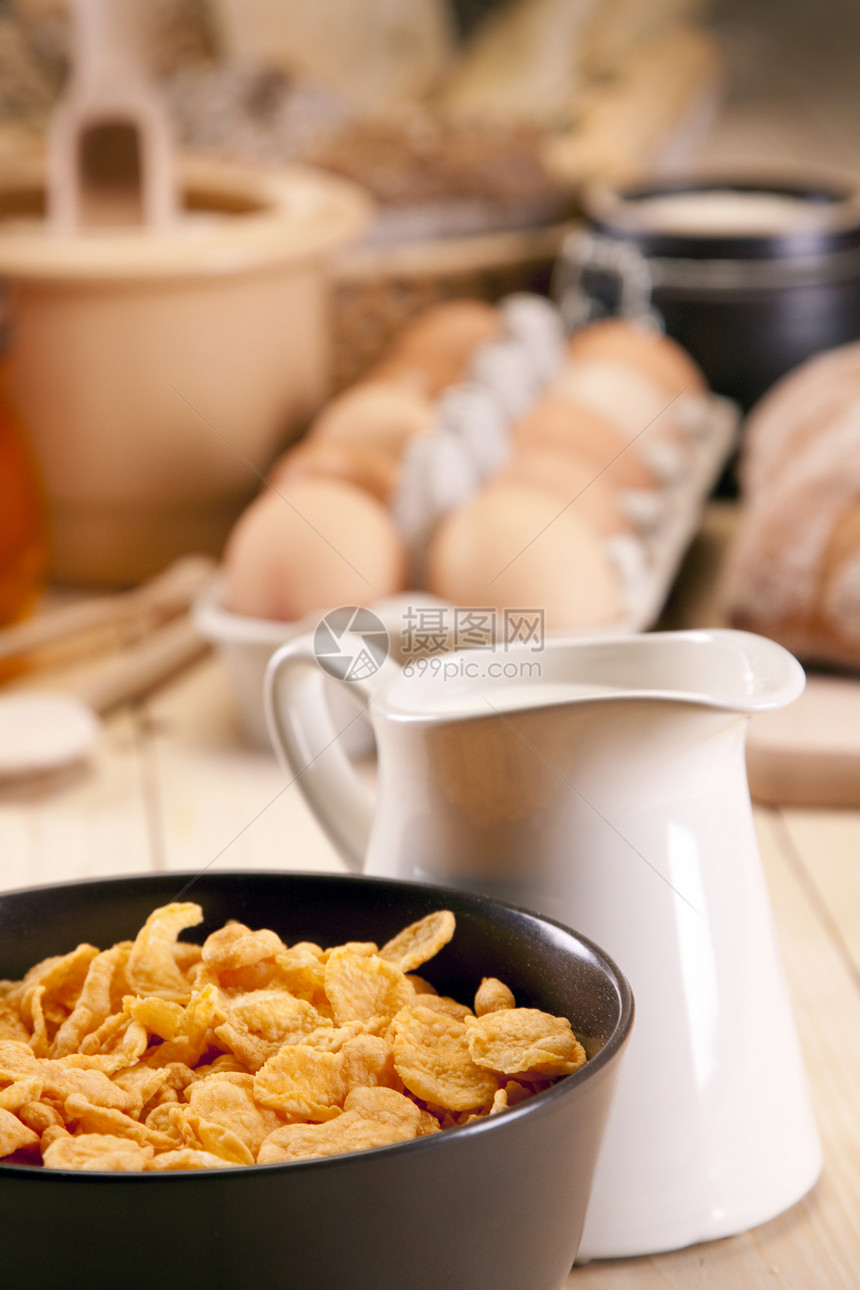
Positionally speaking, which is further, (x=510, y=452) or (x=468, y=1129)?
(x=510, y=452)

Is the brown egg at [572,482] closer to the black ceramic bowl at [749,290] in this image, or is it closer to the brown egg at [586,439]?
the brown egg at [586,439]

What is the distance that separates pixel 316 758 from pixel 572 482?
1.31 ft

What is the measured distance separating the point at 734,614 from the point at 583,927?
0.45 metres

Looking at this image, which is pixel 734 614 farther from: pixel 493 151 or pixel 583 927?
pixel 493 151

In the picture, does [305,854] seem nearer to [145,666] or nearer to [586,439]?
[145,666]

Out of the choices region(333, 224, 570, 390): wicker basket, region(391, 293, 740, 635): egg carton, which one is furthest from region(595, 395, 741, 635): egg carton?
region(333, 224, 570, 390): wicker basket

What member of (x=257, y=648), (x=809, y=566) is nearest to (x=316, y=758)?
(x=257, y=648)

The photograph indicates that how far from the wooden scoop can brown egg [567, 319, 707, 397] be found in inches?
12.5

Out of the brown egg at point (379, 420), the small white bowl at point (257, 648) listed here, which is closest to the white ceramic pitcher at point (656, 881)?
the small white bowl at point (257, 648)

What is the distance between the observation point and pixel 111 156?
1010 mm

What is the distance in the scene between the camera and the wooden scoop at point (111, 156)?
3.24 feet

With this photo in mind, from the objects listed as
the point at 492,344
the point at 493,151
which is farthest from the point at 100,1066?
the point at 493,151

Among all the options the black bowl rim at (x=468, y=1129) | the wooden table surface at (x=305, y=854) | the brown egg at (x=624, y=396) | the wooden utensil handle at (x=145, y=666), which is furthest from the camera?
the brown egg at (x=624, y=396)

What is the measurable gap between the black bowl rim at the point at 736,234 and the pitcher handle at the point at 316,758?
723 millimetres
